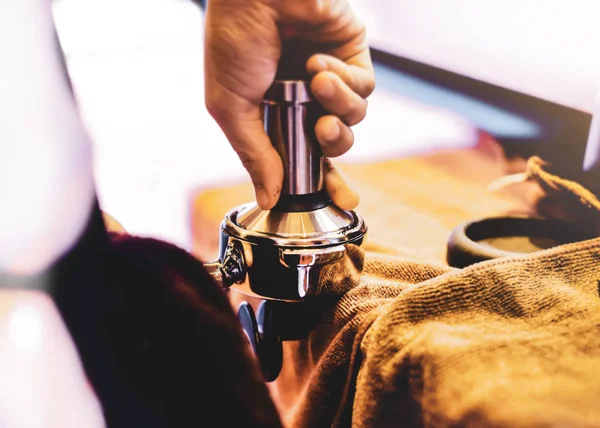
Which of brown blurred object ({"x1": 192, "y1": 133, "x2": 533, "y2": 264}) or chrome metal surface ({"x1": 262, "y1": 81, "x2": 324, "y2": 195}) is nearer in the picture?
chrome metal surface ({"x1": 262, "y1": 81, "x2": 324, "y2": 195})

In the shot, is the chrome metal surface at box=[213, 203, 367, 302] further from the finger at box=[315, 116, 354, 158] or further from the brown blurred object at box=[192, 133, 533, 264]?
the brown blurred object at box=[192, 133, 533, 264]

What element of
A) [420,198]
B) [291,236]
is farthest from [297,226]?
[420,198]

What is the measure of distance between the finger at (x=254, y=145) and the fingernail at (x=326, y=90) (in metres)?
0.04

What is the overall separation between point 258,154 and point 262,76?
0.05m

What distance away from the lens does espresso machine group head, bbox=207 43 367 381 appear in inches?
13.6

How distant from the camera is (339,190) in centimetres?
39

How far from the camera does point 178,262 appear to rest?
0.36 metres

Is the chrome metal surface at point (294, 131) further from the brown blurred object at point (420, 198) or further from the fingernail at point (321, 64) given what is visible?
the brown blurred object at point (420, 198)

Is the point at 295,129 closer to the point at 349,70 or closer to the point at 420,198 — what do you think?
the point at 349,70

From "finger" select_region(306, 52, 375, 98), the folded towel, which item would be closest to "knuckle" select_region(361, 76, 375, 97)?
"finger" select_region(306, 52, 375, 98)

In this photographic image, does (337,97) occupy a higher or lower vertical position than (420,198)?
higher

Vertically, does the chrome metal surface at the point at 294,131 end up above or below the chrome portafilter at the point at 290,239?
above

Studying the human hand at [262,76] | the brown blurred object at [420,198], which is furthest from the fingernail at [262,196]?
the brown blurred object at [420,198]

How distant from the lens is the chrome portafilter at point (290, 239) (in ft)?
1.14
